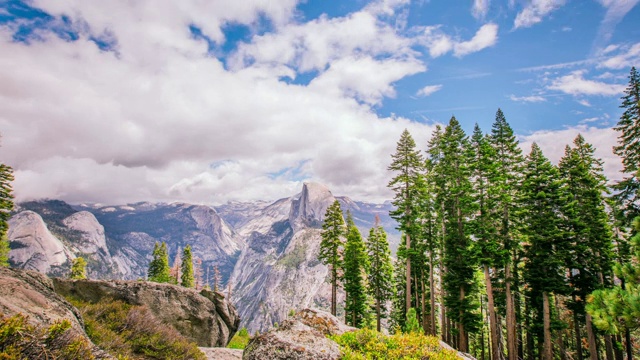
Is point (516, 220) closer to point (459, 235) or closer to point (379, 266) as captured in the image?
point (459, 235)

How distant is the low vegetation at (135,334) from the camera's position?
8.57 m

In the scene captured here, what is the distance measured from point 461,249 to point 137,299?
75.7 feet

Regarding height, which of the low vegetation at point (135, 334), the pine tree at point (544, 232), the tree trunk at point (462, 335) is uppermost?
the pine tree at point (544, 232)

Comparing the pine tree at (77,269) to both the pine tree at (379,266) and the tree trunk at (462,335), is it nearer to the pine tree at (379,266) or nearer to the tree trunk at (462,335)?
the pine tree at (379,266)

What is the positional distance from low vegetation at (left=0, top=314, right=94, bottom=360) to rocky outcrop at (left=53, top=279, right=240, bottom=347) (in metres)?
11.9

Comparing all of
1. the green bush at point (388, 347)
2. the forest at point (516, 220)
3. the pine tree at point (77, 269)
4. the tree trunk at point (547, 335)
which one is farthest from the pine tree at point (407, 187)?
the pine tree at point (77, 269)

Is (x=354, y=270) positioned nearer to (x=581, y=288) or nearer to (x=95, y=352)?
(x=581, y=288)

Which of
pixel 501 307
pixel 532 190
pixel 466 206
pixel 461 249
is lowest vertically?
pixel 501 307

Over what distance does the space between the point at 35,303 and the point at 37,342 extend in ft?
8.37

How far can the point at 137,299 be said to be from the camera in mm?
16688

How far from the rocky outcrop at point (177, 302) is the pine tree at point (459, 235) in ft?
59.8

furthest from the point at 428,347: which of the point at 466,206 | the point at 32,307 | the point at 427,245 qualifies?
the point at 427,245

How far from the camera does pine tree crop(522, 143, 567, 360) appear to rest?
22109 millimetres

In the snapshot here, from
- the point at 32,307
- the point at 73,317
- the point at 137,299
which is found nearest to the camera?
the point at 32,307
